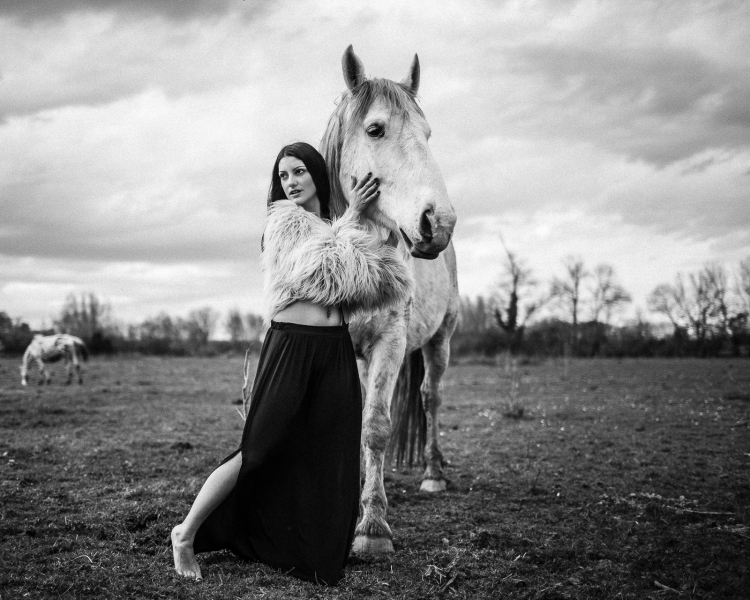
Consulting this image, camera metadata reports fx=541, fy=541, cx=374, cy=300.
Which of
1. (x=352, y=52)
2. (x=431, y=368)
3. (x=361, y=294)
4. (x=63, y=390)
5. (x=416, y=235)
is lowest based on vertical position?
(x=63, y=390)

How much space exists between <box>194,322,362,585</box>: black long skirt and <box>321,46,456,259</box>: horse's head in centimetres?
71

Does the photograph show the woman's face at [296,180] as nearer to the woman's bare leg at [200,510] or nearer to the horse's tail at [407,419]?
the woman's bare leg at [200,510]

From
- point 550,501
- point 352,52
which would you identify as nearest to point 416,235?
point 352,52

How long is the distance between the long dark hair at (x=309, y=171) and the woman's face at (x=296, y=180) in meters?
0.02

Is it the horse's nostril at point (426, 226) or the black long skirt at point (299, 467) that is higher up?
the horse's nostril at point (426, 226)

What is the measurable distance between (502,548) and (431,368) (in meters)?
2.47

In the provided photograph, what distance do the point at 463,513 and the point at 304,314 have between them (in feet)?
7.32

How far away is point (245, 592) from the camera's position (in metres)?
2.43

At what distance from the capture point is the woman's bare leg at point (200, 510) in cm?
255

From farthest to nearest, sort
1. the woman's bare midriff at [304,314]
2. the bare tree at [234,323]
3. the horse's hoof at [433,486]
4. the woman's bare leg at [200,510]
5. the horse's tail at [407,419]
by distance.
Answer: the bare tree at [234,323], the horse's tail at [407,419], the horse's hoof at [433,486], the woman's bare midriff at [304,314], the woman's bare leg at [200,510]

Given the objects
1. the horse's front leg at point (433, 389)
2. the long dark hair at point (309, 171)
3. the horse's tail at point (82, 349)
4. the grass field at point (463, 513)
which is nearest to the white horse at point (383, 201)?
the long dark hair at point (309, 171)

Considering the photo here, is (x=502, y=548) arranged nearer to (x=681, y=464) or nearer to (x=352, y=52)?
(x=352, y=52)

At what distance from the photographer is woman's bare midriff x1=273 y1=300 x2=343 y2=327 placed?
276 centimetres

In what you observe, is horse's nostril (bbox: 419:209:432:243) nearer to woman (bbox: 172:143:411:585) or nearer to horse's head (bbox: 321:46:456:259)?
horse's head (bbox: 321:46:456:259)
